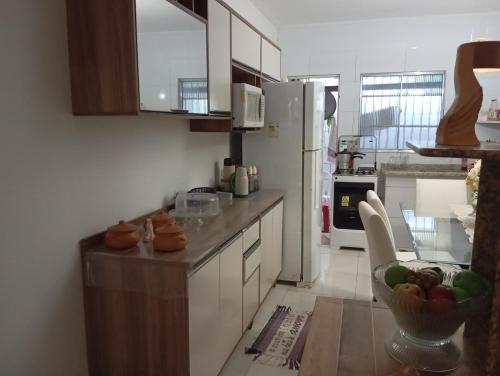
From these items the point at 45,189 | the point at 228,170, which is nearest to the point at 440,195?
the point at 228,170

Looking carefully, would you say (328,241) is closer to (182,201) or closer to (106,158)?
(182,201)

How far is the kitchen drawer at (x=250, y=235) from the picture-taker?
2.51 meters

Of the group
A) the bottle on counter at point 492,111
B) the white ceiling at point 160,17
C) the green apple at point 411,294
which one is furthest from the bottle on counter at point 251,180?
the bottle on counter at point 492,111

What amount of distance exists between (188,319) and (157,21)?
128cm

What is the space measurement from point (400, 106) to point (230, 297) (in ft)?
11.7

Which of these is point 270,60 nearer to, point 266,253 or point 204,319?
point 266,253

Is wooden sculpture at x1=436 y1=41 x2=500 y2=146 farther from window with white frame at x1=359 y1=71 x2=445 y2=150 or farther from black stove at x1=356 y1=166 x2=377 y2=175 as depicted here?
window with white frame at x1=359 y1=71 x2=445 y2=150

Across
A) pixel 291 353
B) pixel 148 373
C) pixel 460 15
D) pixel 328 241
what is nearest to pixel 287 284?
pixel 291 353

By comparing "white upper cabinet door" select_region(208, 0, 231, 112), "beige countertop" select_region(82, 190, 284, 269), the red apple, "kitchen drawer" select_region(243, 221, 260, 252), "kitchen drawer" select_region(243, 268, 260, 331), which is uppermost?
"white upper cabinet door" select_region(208, 0, 231, 112)

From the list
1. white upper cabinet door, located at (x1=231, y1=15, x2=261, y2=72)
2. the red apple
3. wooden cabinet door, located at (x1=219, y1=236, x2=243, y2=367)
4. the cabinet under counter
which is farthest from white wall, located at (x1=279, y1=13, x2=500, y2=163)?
the red apple

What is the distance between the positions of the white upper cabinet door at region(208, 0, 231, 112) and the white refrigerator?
81 centimetres

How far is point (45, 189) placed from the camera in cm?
161

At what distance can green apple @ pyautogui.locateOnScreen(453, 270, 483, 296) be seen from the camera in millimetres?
1021

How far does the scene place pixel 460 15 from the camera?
4.46 m
